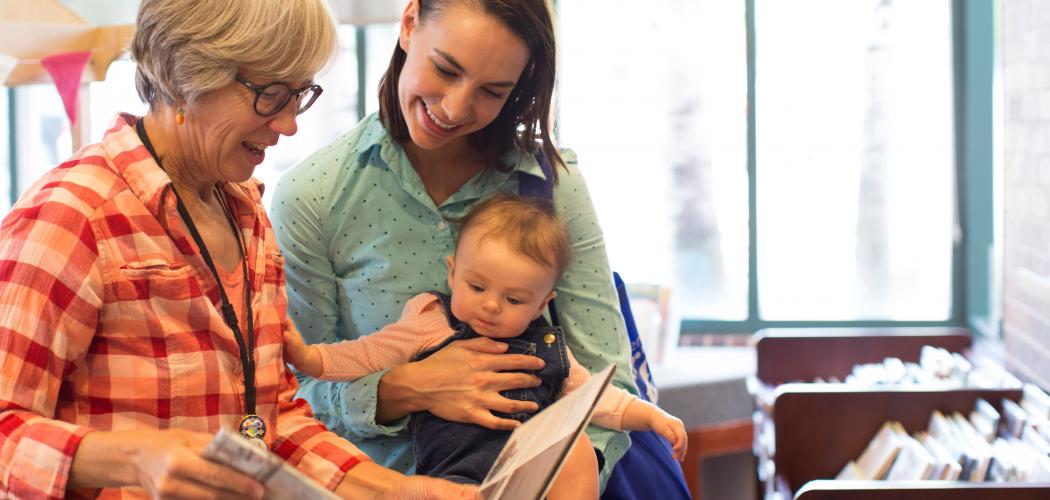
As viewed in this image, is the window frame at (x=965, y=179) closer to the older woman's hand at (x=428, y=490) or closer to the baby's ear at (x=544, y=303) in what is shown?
the baby's ear at (x=544, y=303)

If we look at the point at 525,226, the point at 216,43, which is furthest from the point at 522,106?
the point at 216,43

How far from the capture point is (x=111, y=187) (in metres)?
1.39

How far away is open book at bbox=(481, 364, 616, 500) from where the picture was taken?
132 cm

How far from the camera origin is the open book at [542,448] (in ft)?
4.33

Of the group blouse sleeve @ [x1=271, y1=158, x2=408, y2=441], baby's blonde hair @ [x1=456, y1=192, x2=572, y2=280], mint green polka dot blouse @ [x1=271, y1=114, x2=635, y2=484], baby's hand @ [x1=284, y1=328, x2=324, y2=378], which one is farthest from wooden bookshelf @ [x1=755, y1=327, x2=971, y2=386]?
baby's hand @ [x1=284, y1=328, x2=324, y2=378]

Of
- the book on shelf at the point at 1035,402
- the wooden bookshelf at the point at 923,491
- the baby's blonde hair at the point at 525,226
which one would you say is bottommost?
the wooden bookshelf at the point at 923,491

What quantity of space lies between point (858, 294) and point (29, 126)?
410cm

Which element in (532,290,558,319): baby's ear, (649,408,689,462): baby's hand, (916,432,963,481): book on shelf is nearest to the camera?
(649,408,689,462): baby's hand

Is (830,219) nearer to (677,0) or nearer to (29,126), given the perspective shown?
(677,0)

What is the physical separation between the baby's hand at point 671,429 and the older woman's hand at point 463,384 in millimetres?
202

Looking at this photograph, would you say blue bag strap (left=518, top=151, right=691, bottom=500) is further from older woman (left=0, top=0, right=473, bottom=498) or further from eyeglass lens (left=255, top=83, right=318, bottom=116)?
eyeglass lens (left=255, top=83, right=318, bottom=116)

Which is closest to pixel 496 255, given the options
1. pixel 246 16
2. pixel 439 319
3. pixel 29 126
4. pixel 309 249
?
pixel 439 319

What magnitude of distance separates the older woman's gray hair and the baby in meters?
0.52

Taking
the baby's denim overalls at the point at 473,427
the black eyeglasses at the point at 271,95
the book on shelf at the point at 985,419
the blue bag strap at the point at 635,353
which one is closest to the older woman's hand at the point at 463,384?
the baby's denim overalls at the point at 473,427
